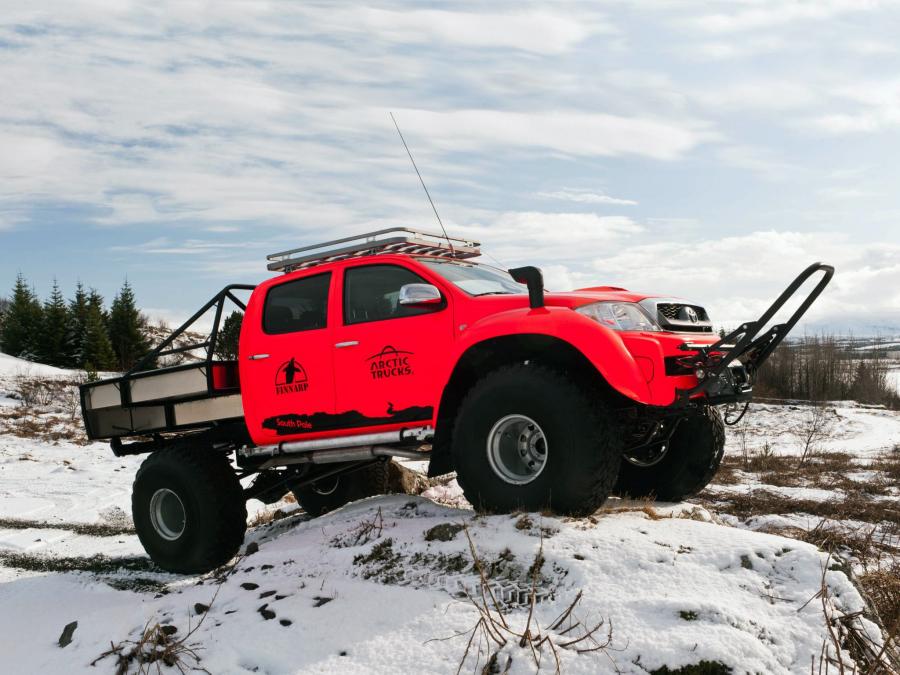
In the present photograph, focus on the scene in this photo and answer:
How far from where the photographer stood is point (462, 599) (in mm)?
4039

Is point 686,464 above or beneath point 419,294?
beneath

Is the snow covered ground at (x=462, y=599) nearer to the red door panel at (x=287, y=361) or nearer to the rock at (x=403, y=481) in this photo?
the red door panel at (x=287, y=361)

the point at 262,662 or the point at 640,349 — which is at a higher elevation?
the point at 640,349

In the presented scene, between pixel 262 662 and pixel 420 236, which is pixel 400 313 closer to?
pixel 420 236

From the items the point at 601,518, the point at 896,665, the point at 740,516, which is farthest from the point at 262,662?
the point at 740,516

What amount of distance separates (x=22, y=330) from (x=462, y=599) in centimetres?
5040

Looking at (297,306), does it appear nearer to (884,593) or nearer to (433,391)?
(433,391)

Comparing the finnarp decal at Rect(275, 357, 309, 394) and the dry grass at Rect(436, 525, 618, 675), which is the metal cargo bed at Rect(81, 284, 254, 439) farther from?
the dry grass at Rect(436, 525, 618, 675)

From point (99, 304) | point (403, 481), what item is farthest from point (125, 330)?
point (403, 481)

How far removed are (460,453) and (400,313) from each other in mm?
1182

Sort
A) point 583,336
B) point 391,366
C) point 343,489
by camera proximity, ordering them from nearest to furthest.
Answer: point 583,336
point 391,366
point 343,489

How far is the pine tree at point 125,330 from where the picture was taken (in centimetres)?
4953

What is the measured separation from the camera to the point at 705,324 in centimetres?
550

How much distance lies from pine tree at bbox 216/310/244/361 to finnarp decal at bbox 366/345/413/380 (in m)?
1.78
